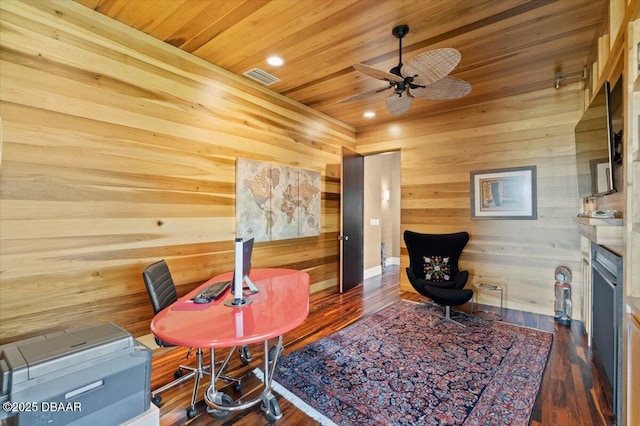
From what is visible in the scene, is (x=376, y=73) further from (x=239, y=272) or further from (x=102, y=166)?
(x=102, y=166)

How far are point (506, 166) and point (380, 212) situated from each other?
2.84m

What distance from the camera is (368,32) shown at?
251cm

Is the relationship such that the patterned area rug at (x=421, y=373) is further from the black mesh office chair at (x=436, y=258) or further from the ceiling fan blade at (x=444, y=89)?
the ceiling fan blade at (x=444, y=89)

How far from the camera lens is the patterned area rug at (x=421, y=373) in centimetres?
191

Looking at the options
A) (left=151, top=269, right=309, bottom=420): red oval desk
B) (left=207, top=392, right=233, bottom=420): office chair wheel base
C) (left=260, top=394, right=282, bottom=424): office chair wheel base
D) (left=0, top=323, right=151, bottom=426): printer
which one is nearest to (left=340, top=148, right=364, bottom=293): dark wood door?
(left=151, top=269, right=309, bottom=420): red oval desk

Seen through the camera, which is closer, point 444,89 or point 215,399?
point 215,399

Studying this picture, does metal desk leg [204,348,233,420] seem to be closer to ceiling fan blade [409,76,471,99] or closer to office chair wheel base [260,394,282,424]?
office chair wheel base [260,394,282,424]

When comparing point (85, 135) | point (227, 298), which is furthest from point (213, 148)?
point (227, 298)

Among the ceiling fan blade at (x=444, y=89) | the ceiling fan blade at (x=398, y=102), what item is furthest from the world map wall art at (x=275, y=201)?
the ceiling fan blade at (x=444, y=89)

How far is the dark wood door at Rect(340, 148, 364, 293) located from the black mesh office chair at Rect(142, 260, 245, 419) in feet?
8.68

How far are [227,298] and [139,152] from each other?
4.95 feet

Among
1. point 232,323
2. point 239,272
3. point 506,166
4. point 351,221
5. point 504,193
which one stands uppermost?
point 506,166

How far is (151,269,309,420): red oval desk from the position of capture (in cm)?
143


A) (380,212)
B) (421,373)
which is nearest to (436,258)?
(421,373)
